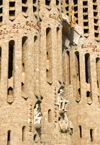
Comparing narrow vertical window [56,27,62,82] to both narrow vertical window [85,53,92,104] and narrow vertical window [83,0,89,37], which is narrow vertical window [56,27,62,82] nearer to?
narrow vertical window [85,53,92,104]

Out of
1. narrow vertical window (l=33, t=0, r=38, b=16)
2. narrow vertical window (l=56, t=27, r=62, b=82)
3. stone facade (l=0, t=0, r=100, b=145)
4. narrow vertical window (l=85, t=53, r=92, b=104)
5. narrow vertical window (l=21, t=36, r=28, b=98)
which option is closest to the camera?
stone facade (l=0, t=0, r=100, b=145)

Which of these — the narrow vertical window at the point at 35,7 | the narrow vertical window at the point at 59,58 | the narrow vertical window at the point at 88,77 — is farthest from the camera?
the narrow vertical window at the point at 88,77

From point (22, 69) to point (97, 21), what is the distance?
1406 cm

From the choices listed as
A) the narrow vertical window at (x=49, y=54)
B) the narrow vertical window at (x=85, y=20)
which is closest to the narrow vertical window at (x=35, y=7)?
the narrow vertical window at (x=49, y=54)

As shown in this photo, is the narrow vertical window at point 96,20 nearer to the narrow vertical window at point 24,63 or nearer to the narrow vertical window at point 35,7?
the narrow vertical window at point 35,7

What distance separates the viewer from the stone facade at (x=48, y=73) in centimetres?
3341

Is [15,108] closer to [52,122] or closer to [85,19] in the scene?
[52,122]

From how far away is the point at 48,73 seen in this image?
3853 centimetres

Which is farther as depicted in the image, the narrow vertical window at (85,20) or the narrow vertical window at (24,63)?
the narrow vertical window at (85,20)

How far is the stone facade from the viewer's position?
3341 centimetres

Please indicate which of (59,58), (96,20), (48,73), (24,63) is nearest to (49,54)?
(59,58)

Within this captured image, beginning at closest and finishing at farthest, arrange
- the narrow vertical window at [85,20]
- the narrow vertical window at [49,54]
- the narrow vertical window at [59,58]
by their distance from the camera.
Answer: the narrow vertical window at [49,54], the narrow vertical window at [59,58], the narrow vertical window at [85,20]

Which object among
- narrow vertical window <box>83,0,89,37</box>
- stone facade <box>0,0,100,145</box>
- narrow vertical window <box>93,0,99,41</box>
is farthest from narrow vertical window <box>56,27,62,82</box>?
narrow vertical window <box>93,0,99,41</box>

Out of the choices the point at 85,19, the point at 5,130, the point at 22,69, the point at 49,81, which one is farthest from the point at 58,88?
the point at 85,19
